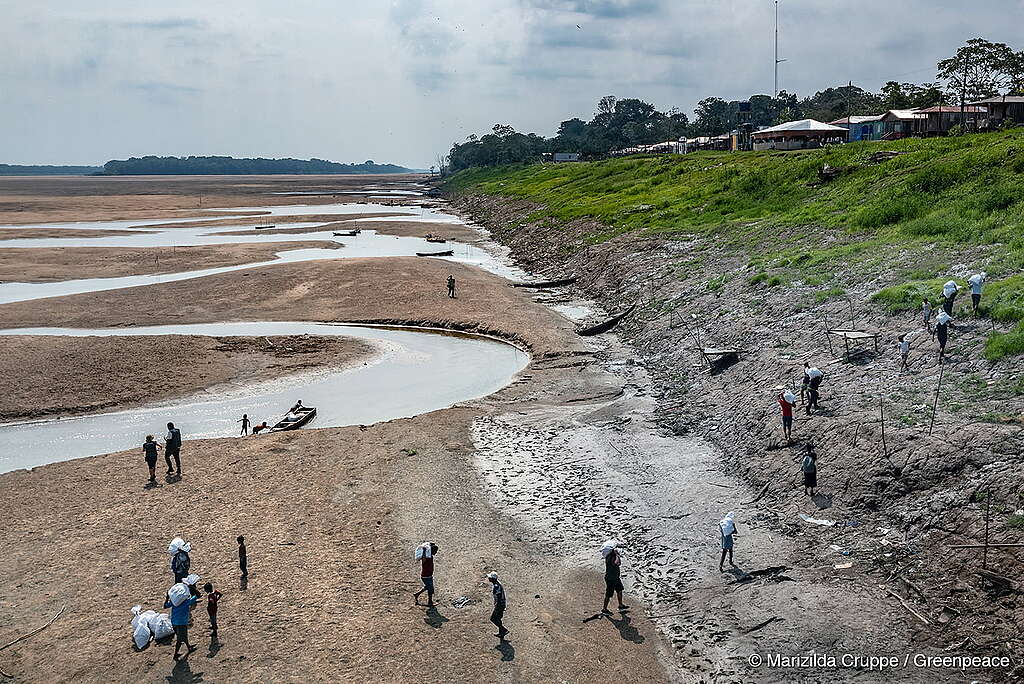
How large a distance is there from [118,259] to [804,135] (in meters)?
63.7

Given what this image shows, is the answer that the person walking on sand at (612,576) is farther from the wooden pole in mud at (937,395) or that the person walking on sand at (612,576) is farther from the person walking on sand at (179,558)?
the wooden pole in mud at (937,395)

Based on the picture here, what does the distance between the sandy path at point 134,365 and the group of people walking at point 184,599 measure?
14.5 meters

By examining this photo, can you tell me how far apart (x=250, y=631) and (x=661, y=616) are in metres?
7.44

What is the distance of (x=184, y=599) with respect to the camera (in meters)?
13.3

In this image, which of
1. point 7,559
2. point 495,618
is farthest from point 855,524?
point 7,559

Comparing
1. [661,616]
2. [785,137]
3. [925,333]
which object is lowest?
[661,616]

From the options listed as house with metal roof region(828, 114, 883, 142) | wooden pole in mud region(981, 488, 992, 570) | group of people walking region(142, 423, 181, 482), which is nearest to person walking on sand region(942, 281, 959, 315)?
wooden pole in mud region(981, 488, 992, 570)

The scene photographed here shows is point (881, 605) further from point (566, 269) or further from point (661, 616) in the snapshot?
point (566, 269)

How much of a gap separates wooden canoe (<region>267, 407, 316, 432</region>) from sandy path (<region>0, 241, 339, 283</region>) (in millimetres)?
36251

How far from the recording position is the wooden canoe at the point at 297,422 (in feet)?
83.0

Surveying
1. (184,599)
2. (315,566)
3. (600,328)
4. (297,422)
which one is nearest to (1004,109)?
(600,328)

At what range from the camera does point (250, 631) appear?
1427cm

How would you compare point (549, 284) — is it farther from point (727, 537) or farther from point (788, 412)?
point (727, 537)

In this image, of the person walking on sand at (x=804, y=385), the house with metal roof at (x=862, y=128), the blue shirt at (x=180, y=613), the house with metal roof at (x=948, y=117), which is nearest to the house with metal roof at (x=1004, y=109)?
the house with metal roof at (x=948, y=117)
